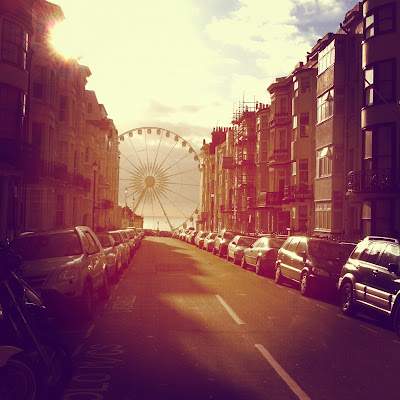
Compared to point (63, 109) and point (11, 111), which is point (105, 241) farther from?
point (63, 109)

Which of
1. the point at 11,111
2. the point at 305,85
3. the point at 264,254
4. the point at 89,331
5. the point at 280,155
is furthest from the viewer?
the point at 280,155

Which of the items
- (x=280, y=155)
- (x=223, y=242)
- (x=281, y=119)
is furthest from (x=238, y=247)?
(x=281, y=119)

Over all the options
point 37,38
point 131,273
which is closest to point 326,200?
point 131,273

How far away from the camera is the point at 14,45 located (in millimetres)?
26734

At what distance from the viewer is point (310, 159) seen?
4219cm

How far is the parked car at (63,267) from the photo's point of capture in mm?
11203

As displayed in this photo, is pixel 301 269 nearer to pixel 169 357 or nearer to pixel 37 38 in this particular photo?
pixel 169 357

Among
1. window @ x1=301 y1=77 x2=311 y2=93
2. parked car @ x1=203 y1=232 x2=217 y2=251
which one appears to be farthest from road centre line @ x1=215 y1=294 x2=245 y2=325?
parked car @ x1=203 y1=232 x2=217 y2=251

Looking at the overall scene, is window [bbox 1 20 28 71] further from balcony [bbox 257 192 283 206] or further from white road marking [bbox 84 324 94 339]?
balcony [bbox 257 192 283 206]

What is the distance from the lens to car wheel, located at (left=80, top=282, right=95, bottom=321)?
11.8 meters

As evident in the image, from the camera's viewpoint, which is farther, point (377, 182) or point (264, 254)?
point (377, 182)

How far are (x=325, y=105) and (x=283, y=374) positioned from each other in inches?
1169

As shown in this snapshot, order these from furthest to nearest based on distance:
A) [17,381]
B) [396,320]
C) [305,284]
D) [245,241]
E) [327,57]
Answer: [327,57] → [245,241] → [305,284] → [396,320] → [17,381]

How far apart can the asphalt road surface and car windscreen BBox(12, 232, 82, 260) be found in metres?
1.59
